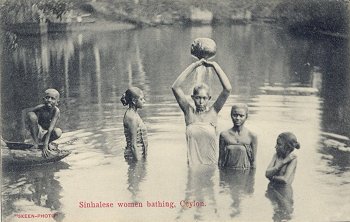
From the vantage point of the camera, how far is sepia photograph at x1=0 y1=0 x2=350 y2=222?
568 centimetres

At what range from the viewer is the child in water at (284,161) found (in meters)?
5.72

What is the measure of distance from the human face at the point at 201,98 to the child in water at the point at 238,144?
356 mm

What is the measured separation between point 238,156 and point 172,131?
177 centimetres

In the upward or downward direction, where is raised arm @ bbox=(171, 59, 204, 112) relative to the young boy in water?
upward

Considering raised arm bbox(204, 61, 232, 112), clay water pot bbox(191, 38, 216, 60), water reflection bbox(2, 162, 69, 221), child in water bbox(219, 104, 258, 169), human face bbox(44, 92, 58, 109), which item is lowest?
water reflection bbox(2, 162, 69, 221)

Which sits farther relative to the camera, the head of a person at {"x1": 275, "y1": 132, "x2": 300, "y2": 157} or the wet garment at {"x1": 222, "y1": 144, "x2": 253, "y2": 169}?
the wet garment at {"x1": 222, "y1": 144, "x2": 253, "y2": 169}

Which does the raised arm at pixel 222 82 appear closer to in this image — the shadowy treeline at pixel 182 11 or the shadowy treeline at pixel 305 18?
the shadowy treeline at pixel 182 11

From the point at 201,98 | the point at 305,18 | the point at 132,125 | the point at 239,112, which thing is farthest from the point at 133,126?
the point at 305,18

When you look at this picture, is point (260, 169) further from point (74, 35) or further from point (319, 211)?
point (74, 35)

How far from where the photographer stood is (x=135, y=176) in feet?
20.5

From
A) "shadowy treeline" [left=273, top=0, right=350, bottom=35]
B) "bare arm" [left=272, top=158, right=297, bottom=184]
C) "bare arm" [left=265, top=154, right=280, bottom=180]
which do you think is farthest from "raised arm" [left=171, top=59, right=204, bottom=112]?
"shadowy treeline" [left=273, top=0, right=350, bottom=35]

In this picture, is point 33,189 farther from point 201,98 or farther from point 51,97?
point 201,98

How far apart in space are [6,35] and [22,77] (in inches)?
49.4

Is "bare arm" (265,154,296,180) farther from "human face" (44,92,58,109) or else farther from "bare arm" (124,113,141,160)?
"human face" (44,92,58,109)
